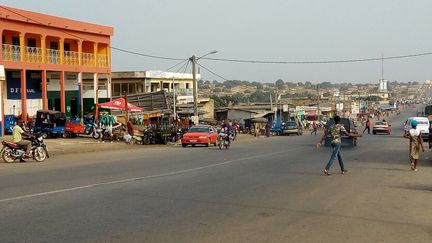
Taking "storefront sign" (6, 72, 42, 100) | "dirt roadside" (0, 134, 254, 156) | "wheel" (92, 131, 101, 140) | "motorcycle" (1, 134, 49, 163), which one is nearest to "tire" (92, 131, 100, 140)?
"wheel" (92, 131, 101, 140)

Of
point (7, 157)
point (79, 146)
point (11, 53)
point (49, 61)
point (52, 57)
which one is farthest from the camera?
point (52, 57)

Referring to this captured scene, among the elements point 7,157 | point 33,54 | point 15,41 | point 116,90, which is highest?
point 15,41

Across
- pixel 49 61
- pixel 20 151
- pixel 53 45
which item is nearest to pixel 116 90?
pixel 53 45

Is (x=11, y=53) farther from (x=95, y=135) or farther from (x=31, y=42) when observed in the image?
(x=95, y=135)

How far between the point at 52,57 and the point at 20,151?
20810 mm

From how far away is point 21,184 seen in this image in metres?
14.2

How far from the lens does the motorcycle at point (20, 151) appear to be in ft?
73.4

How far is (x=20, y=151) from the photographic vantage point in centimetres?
2255

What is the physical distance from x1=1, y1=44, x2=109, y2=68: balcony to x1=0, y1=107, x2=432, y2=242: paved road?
2105cm

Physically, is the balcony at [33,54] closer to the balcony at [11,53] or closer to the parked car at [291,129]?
the balcony at [11,53]

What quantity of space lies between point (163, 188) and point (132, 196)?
1593 mm

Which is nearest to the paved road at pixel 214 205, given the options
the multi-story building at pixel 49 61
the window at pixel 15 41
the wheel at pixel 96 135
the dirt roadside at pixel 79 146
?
the dirt roadside at pixel 79 146

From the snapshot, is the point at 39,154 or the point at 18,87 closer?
the point at 39,154

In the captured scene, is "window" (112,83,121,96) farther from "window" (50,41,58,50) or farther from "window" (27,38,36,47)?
"window" (27,38,36,47)
